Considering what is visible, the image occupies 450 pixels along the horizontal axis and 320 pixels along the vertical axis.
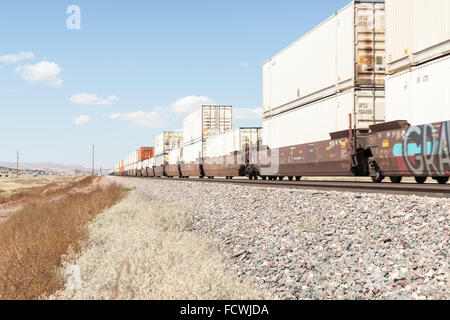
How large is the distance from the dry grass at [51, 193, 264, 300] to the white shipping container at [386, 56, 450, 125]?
8401mm

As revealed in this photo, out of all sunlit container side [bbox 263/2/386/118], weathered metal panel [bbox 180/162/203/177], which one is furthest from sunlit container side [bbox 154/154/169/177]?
sunlit container side [bbox 263/2/386/118]

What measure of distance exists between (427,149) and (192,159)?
2742 centimetres

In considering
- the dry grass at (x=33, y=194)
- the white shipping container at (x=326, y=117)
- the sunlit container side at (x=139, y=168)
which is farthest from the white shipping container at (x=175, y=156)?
the white shipping container at (x=326, y=117)

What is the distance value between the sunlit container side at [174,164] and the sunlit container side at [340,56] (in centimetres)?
2301

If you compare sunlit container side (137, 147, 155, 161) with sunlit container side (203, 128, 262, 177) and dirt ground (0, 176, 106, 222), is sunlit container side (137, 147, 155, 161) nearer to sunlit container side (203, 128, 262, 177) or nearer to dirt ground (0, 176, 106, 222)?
dirt ground (0, 176, 106, 222)

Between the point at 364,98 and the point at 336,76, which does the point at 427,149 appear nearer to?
the point at 364,98

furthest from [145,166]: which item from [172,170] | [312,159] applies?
[312,159]

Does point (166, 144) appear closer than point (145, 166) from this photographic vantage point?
Yes

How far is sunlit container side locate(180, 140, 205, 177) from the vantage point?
3506 centimetres

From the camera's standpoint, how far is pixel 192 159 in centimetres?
3712

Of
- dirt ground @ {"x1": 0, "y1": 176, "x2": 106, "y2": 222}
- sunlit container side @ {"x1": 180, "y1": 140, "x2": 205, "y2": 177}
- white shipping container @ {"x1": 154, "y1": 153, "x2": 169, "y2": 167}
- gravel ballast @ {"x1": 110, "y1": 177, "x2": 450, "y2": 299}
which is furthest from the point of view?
white shipping container @ {"x1": 154, "y1": 153, "x2": 169, "y2": 167}

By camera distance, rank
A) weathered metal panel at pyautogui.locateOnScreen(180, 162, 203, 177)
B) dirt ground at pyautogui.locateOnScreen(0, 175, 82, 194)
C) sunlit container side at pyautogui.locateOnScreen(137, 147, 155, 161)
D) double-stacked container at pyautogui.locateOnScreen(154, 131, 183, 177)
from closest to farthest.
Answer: weathered metal panel at pyautogui.locateOnScreen(180, 162, 203, 177)
double-stacked container at pyautogui.locateOnScreen(154, 131, 183, 177)
dirt ground at pyautogui.locateOnScreen(0, 175, 82, 194)
sunlit container side at pyautogui.locateOnScreen(137, 147, 155, 161)
